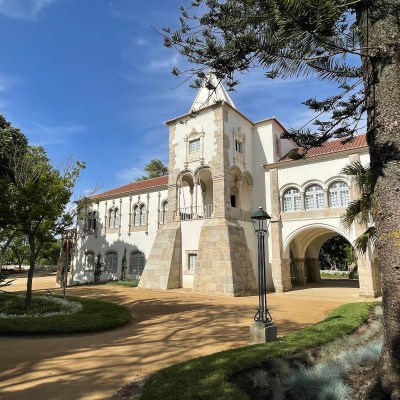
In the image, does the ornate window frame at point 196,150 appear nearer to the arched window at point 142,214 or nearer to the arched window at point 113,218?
the arched window at point 142,214

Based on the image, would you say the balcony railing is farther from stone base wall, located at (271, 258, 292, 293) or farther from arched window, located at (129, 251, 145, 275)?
arched window, located at (129, 251, 145, 275)

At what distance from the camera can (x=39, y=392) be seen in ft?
14.9

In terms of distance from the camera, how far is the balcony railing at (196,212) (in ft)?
66.5

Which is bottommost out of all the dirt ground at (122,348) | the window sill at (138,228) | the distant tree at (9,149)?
the dirt ground at (122,348)

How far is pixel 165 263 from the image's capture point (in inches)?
774

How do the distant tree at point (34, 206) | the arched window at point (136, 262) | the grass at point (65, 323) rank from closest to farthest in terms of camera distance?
the grass at point (65, 323)
the distant tree at point (34, 206)
the arched window at point (136, 262)

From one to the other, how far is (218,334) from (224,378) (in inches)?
158

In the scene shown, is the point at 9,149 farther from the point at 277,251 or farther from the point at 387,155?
the point at 387,155

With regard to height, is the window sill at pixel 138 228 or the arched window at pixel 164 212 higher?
the arched window at pixel 164 212

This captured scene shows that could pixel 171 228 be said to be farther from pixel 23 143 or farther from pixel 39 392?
pixel 39 392

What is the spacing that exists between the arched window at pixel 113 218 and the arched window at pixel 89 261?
3.47 m

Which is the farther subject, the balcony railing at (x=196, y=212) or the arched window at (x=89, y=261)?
the arched window at (x=89, y=261)

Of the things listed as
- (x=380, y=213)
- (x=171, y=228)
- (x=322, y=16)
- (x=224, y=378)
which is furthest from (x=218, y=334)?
(x=171, y=228)

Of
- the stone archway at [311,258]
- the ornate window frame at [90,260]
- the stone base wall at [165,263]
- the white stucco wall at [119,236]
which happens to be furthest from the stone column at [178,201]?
the ornate window frame at [90,260]
